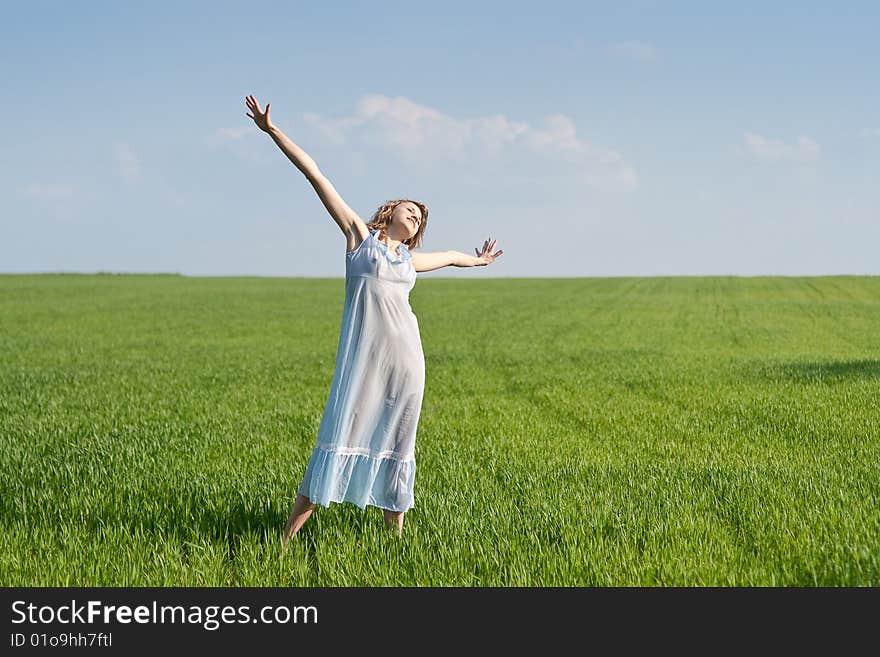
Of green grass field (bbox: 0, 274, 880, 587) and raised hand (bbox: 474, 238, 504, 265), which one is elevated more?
raised hand (bbox: 474, 238, 504, 265)

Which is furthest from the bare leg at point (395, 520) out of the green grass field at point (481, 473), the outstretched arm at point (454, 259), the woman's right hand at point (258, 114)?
the woman's right hand at point (258, 114)

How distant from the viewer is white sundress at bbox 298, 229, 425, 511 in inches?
213

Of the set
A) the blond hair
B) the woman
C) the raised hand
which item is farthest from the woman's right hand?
the raised hand

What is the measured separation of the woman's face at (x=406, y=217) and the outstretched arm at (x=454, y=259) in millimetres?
222

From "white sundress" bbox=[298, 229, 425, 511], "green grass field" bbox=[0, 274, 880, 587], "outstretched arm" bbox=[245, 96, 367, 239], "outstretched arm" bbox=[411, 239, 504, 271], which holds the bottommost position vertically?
"green grass field" bbox=[0, 274, 880, 587]

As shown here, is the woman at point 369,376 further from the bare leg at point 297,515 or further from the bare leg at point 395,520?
the bare leg at point 395,520

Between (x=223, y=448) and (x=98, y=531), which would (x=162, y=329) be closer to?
(x=223, y=448)

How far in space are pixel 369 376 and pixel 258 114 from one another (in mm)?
1842

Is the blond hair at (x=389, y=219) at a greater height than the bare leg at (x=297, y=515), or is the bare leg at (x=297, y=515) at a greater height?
the blond hair at (x=389, y=219)

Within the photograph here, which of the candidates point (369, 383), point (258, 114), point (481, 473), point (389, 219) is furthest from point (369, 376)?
point (481, 473)

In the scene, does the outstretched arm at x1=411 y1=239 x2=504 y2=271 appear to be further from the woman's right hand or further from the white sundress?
the woman's right hand

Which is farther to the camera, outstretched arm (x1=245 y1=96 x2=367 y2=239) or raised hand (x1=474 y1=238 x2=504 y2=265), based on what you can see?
raised hand (x1=474 y1=238 x2=504 y2=265)

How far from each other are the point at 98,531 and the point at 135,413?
24.3 feet

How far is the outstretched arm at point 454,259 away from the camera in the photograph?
19.0 feet
